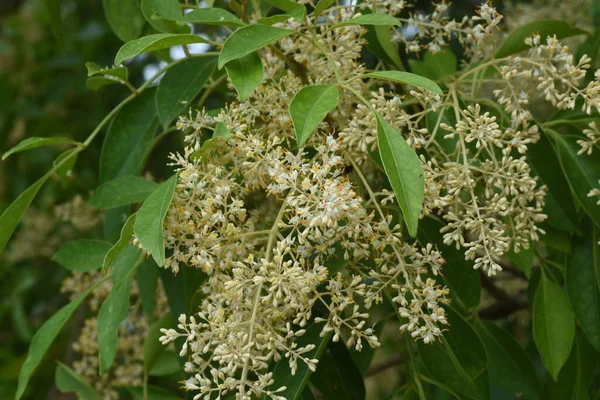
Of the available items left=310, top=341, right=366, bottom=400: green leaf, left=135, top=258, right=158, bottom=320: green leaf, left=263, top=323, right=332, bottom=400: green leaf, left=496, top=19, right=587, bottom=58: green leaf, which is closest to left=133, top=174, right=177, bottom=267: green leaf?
left=263, top=323, right=332, bottom=400: green leaf

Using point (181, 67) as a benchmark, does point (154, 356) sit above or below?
below

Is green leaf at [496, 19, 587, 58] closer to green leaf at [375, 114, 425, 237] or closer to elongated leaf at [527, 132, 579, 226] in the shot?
elongated leaf at [527, 132, 579, 226]

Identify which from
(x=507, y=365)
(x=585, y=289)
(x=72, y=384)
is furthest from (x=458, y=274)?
(x=72, y=384)

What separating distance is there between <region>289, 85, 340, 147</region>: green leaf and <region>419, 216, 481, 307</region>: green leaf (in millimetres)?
340

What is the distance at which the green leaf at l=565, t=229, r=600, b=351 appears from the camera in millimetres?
1285

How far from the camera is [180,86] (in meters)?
1.39

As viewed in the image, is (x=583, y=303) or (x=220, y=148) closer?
(x=220, y=148)

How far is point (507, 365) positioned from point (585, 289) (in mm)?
285

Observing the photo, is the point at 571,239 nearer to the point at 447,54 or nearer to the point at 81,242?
the point at 447,54

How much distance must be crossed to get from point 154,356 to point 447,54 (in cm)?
97

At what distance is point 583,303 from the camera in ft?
4.28

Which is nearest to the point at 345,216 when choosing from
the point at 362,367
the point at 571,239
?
the point at 362,367

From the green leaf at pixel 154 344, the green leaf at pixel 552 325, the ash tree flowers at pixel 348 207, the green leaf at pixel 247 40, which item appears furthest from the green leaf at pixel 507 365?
the green leaf at pixel 247 40

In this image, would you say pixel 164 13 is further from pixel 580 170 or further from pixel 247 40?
pixel 580 170
